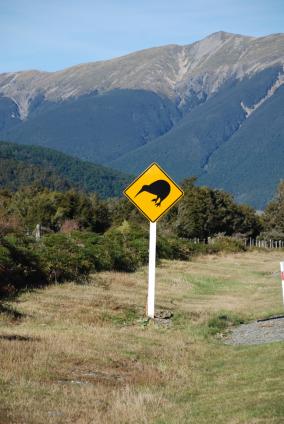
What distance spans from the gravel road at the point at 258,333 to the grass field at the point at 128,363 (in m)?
0.36

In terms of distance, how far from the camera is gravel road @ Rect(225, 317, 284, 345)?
12.8m

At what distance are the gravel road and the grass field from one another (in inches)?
14.1

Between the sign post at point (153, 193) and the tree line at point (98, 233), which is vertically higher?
the sign post at point (153, 193)

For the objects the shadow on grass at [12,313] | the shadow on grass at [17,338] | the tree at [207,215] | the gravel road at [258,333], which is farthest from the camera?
the tree at [207,215]

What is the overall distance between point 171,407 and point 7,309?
6.58 metres

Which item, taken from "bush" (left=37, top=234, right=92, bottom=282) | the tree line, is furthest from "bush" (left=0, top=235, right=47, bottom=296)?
"bush" (left=37, top=234, right=92, bottom=282)

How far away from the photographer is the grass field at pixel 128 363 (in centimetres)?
756

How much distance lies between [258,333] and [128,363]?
3.96 m

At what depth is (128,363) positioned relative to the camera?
10430 mm

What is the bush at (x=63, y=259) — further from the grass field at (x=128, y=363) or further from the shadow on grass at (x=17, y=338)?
the shadow on grass at (x=17, y=338)

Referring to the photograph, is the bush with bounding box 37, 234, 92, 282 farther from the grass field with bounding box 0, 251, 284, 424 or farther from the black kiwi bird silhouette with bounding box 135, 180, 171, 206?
the black kiwi bird silhouette with bounding box 135, 180, 171, 206

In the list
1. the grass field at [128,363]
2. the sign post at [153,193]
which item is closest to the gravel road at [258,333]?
the grass field at [128,363]

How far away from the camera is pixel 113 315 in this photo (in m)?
15.3

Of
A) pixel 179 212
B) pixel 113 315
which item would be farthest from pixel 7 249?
pixel 179 212
